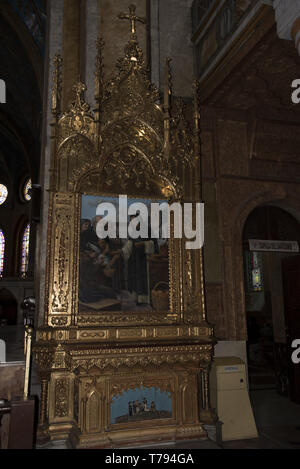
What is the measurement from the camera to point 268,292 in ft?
34.3

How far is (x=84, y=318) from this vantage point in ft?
15.3

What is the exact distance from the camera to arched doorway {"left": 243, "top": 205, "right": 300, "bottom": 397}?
267 inches

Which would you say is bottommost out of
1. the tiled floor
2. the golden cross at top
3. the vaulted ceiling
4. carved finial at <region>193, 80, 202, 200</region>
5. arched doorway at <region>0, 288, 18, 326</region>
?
the tiled floor

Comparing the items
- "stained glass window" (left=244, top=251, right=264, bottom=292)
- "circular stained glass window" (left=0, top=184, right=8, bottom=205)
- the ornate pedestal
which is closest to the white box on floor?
the ornate pedestal

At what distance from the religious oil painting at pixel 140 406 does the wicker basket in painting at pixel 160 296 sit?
103 cm

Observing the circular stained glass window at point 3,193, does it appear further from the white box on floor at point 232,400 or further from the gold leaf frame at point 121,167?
the white box on floor at point 232,400

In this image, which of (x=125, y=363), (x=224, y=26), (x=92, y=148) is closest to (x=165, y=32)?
(x=224, y=26)

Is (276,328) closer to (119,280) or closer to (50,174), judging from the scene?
(119,280)

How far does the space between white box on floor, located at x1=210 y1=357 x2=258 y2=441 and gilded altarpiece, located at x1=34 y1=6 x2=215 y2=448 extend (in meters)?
0.18

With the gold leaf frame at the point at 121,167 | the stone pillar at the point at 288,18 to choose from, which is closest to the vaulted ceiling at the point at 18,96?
the gold leaf frame at the point at 121,167

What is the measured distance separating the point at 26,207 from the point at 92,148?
16811 mm

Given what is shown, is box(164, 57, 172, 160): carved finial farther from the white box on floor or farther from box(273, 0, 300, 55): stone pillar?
the white box on floor

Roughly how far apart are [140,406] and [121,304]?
1.25 meters

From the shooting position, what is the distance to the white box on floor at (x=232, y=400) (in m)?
4.88
